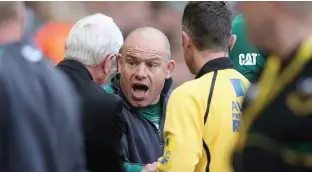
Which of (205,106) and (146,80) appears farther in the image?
(146,80)

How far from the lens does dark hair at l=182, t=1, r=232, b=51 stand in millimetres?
3273

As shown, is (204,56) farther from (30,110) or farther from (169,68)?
(30,110)

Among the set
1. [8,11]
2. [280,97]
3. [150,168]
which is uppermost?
[8,11]

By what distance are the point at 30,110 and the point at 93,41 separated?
1.02m

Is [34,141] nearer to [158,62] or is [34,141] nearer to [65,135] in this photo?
[65,135]

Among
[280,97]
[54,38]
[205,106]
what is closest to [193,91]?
[205,106]

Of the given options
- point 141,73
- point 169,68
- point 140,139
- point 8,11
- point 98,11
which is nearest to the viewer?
point 8,11

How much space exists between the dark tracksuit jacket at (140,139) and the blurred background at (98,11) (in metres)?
1.00

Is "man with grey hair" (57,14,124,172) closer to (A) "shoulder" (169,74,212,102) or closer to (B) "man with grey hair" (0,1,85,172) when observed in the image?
(A) "shoulder" (169,74,212,102)

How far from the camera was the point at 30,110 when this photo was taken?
2.57 metres

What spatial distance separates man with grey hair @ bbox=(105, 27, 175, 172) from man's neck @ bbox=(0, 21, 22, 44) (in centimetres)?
132

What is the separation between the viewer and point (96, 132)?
327 cm

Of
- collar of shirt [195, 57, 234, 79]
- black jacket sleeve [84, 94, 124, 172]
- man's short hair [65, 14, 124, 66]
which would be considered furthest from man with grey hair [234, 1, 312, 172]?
man's short hair [65, 14, 124, 66]

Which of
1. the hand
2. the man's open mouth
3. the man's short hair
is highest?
the man's short hair
